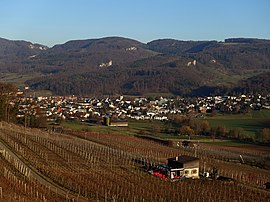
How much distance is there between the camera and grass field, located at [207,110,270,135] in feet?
164

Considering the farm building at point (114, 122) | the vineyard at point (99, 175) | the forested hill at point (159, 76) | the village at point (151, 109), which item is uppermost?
the forested hill at point (159, 76)

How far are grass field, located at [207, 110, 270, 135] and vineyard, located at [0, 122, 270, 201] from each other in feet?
53.7

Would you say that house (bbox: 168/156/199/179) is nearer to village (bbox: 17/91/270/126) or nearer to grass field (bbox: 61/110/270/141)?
grass field (bbox: 61/110/270/141)

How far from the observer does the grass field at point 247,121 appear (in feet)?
164

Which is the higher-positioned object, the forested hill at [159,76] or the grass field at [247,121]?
the forested hill at [159,76]

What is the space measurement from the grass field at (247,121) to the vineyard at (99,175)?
53.7ft

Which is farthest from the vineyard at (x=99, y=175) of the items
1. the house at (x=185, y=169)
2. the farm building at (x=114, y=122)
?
the farm building at (x=114, y=122)

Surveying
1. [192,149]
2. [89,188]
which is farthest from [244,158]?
[89,188]

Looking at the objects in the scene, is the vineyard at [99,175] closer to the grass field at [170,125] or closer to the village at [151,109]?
the grass field at [170,125]

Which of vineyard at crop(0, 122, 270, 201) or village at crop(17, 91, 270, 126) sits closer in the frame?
vineyard at crop(0, 122, 270, 201)

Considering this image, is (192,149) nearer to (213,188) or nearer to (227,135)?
(227,135)

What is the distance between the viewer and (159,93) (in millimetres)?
112938

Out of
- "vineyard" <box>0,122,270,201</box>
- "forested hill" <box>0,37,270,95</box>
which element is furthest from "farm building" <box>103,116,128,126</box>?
"forested hill" <box>0,37,270,95</box>

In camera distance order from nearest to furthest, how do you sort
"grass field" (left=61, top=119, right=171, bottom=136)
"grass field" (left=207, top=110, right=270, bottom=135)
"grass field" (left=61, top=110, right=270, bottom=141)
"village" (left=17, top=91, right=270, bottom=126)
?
"grass field" (left=61, top=119, right=171, bottom=136), "grass field" (left=61, top=110, right=270, bottom=141), "grass field" (left=207, top=110, right=270, bottom=135), "village" (left=17, top=91, right=270, bottom=126)
